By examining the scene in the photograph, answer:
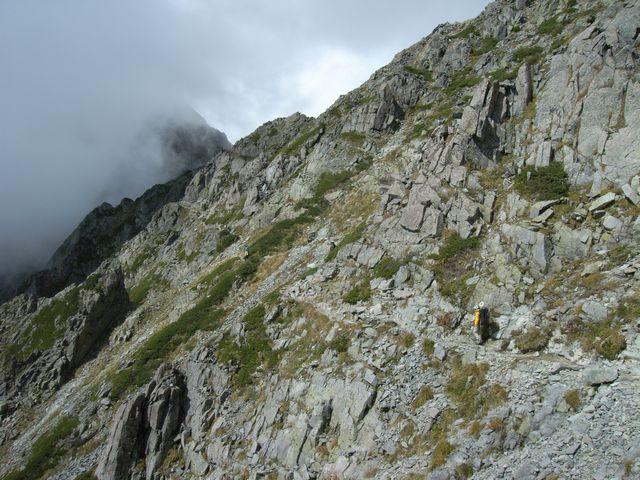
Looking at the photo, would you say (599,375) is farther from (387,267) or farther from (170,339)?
(170,339)

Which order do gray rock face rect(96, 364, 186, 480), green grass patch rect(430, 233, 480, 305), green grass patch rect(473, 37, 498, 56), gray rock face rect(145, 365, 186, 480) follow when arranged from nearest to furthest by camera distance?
green grass patch rect(430, 233, 480, 305)
gray rock face rect(145, 365, 186, 480)
gray rock face rect(96, 364, 186, 480)
green grass patch rect(473, 37, 498, 56)

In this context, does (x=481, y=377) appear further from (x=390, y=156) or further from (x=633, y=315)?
(x=390, y=156)

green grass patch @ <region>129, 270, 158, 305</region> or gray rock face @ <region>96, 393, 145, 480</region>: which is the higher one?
green grass patch @ <region>129, 270, 158, 305</region>

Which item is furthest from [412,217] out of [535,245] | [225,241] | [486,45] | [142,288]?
[142,288]

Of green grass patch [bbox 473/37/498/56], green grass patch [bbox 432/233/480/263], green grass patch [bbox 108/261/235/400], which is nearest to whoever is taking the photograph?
green grass patch [bbox 432/233/480/263]

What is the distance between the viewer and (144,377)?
35.8 metres

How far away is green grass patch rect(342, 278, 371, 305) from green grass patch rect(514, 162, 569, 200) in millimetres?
11615

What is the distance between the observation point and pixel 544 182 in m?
25.6

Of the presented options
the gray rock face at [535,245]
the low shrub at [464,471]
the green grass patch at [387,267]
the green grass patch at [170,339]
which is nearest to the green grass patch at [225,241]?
the green grass patch at [170,339]

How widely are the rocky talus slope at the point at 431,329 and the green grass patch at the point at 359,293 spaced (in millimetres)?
104

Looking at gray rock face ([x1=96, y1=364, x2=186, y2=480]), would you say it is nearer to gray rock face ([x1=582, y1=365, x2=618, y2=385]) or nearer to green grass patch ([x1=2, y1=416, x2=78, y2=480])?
green grass patch ([x1=2, y1=416, x2=78, y2=480])

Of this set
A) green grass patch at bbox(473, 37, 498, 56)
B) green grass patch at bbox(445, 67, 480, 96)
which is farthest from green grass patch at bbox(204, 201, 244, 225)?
green grass patch at bbox(473, 37, 498, 56)

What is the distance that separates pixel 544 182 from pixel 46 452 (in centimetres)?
4280

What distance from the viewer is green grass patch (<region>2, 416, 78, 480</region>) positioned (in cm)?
3247
